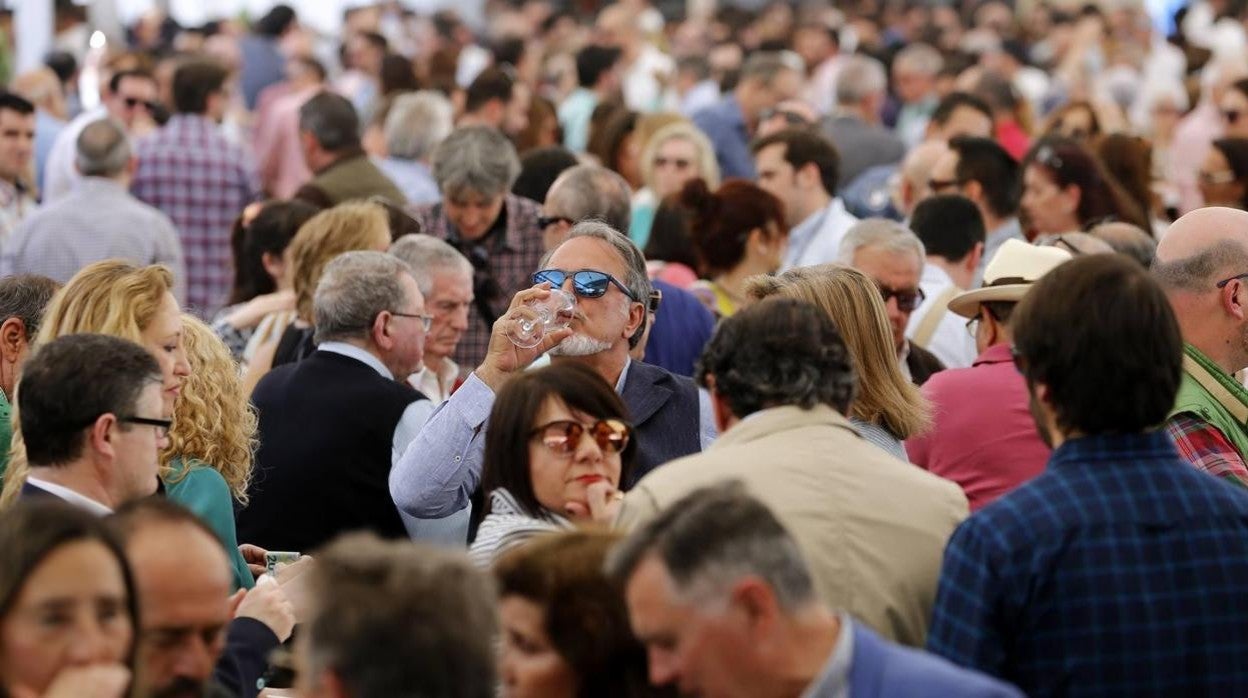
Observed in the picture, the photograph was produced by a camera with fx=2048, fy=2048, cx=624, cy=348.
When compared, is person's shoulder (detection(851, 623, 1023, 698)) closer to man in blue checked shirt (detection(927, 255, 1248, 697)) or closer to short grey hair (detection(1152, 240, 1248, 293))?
man in blue checked shirt (detection(927, 255, 1248, 697))

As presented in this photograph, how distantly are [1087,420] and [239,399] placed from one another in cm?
239

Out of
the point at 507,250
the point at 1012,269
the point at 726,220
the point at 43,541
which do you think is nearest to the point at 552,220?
the point at 507,250

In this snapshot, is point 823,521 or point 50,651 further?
point 823,521

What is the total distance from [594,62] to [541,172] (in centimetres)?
489

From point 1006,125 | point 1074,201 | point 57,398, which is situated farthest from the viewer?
point 1006,125

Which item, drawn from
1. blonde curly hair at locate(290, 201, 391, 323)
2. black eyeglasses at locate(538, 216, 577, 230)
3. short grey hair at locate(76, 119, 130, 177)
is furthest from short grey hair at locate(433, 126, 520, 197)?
short grey hair at locate(76, 119, 130, 177)

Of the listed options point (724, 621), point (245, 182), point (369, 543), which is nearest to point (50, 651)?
point (369, 543)

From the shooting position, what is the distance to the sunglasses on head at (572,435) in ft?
13.9

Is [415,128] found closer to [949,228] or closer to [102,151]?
[102,151]

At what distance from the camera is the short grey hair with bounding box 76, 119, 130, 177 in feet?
30.4

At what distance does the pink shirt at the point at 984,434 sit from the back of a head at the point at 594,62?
891cm

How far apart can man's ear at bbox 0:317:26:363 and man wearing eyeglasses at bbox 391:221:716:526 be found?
1181 millimetres

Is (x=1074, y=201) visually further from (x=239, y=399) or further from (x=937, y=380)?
(x=239, y=399)

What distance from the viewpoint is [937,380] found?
17.2 ft
